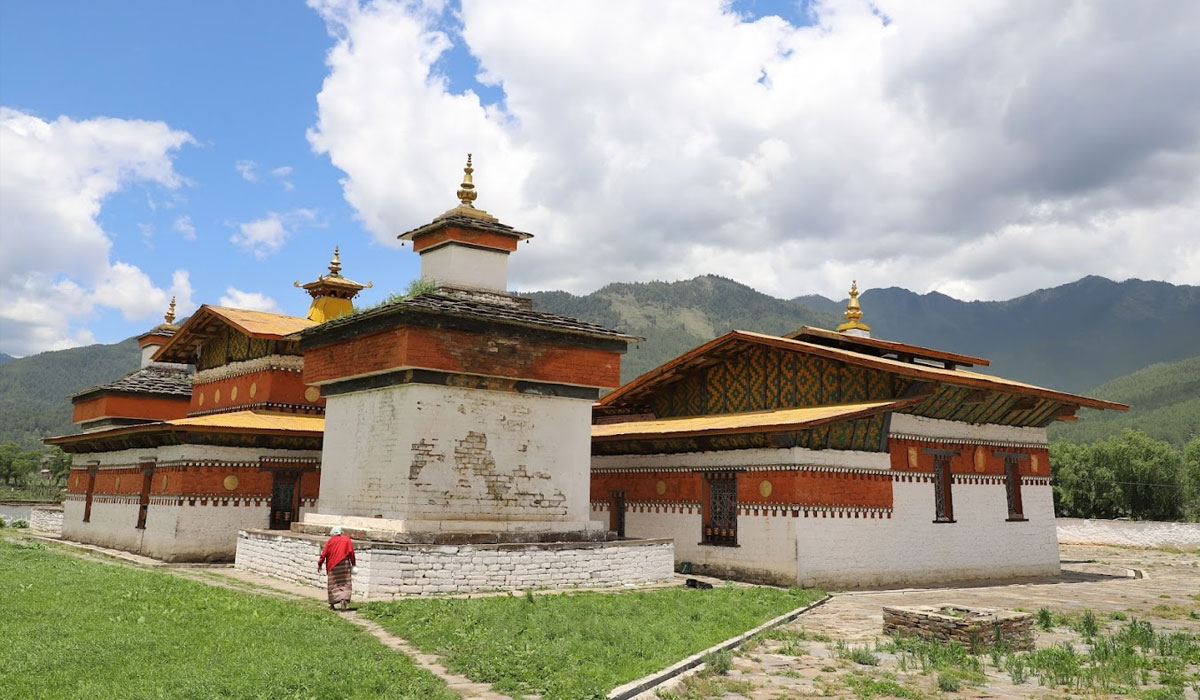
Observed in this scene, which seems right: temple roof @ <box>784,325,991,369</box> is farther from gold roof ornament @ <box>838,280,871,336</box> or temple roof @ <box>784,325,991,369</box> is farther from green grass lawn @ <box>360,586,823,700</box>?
green grass lawn @ <box>360,586,823,700</box>

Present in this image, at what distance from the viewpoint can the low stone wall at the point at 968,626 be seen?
10.2m

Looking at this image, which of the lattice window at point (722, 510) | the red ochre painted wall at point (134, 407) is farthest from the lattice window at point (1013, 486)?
the red ochre painted wall at point (134, 407)

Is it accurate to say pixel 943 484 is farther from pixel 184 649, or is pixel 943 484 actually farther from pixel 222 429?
pixel 222 429

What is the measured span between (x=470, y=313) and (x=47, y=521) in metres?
25.9

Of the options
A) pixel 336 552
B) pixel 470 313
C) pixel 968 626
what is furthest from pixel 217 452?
pixel 968 626

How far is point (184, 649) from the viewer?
888 centimetres

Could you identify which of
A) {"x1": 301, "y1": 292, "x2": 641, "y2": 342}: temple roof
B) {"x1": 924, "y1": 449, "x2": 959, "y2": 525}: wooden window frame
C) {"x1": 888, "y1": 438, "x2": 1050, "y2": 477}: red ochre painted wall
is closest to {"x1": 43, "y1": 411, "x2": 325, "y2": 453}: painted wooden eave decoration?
{"x1": 301, "y1": 292, "x2": 641, "y2": 342}: temple roof

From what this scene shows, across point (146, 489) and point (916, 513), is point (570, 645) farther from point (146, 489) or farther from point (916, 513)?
point (146, 489)

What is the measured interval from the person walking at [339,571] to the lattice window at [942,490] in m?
14.3

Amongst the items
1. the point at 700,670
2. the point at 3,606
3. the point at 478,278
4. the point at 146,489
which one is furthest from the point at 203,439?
the point at 700,670

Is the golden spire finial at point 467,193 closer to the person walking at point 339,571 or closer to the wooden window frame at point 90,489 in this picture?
the person walking at point 339,571

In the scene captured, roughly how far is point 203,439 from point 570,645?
592 inches

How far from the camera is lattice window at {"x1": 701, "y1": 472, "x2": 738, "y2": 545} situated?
19391 millimetres

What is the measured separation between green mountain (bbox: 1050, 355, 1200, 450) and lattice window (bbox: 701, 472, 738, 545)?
280ft
